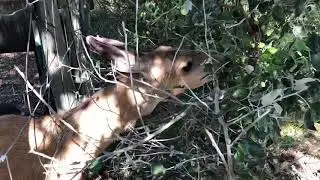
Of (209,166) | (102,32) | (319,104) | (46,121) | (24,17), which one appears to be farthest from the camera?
(102,32)

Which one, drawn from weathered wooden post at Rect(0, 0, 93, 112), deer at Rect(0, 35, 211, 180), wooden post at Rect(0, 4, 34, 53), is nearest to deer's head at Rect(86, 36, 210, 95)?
deer at Rect(0, 35, 211, 180)

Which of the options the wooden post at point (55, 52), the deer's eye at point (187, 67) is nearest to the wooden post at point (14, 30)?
the wooden post at point (55, 52)

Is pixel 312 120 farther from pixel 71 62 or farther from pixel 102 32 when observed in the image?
pixel 102 32

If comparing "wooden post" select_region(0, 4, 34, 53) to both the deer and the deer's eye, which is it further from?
the deer's eye

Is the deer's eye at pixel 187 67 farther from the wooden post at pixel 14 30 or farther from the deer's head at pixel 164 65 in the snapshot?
the wooden post at pixel 14 30

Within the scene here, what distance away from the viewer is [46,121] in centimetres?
290

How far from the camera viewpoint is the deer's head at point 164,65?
264 cm

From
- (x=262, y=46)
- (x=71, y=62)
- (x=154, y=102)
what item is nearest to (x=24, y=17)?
(x=71, y=62)

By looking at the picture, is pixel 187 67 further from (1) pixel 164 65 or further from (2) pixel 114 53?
(2) pixel 114 53

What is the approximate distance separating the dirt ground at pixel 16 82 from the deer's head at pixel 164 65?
224 centimetres

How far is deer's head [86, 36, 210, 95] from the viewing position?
2637 mm

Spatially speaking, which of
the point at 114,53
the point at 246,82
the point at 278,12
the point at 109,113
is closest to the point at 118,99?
the point at 109,113

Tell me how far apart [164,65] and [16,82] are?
151 inches

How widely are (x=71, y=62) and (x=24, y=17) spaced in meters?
0.51
